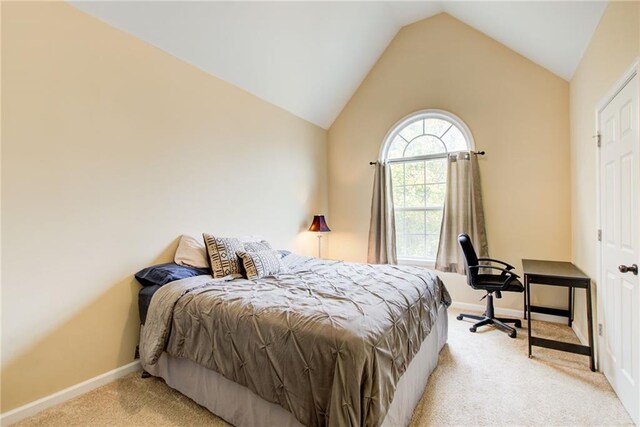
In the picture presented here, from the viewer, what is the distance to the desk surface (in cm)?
256

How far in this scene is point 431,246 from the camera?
4184 mm

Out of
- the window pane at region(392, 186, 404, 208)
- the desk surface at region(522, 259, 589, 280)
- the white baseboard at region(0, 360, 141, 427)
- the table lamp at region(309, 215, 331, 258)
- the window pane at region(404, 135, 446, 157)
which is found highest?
the window pane at region(404, 135, 446, 157)

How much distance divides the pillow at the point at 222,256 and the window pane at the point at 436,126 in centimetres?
308

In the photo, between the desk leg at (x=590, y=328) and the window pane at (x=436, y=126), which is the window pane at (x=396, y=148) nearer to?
the window pane at (x=436, y=126)

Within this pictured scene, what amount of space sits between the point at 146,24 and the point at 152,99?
588mm

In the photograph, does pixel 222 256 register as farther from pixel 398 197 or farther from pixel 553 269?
pixel 553 269

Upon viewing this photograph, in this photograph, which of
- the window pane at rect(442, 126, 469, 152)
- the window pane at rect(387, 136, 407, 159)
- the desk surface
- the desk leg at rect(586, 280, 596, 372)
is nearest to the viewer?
the desk leg at rect(586, 280, 596, 372)

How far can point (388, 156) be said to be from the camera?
4.43m

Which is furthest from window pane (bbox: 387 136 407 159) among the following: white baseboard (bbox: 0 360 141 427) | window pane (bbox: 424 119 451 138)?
white baseboard (bbox: 0 360 141 427)

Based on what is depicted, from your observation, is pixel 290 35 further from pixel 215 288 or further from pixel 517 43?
pixel 215 288

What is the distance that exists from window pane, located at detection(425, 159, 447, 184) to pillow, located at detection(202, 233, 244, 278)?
9.26 ft

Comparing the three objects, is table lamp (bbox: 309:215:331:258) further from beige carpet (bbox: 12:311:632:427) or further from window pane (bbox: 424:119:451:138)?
beige carpet (bbox: 12:311:632:427)

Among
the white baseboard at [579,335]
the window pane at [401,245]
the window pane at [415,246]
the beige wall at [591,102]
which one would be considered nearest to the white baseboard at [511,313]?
the white baseboard at [579,335]

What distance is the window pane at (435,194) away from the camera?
4059 mm
